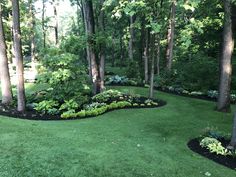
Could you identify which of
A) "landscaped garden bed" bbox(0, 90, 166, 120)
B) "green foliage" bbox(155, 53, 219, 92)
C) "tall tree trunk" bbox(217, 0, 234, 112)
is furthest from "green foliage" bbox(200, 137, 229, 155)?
"green foliage" bbox(155, 53, 219, 92)

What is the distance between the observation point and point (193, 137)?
9.02 m

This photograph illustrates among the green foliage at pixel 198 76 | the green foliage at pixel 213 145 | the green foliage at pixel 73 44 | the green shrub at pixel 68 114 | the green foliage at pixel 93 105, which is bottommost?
the green foliage at pixel 213 145

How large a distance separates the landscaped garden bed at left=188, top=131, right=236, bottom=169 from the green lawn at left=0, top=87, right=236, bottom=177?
0.86ft

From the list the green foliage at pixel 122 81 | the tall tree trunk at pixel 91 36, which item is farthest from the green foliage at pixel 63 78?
the green foliage at pixel 122 81

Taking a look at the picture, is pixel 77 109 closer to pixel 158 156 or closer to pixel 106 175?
pixel 158 156

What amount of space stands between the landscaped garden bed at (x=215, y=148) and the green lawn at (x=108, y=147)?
263 mm

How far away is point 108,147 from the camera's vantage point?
24.6 feet

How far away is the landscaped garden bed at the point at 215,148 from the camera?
718 cm

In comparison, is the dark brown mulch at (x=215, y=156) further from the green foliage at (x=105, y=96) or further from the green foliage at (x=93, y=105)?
the green foliage at (x=105, y=96)

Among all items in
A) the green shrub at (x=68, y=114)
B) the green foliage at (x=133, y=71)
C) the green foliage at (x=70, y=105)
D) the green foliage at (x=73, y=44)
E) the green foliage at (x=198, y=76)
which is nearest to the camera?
the green shrub at (x=68, y=114)

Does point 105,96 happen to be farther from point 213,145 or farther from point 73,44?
point 213,145

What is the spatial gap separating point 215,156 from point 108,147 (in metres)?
2.61

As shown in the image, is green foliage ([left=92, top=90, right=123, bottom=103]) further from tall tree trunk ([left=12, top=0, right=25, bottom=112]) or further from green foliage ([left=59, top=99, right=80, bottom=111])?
tall tree trunk ([left=12, top=0, right=25, bottom=112])

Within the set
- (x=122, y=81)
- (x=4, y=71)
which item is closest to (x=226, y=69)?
(x=122, y=81)
